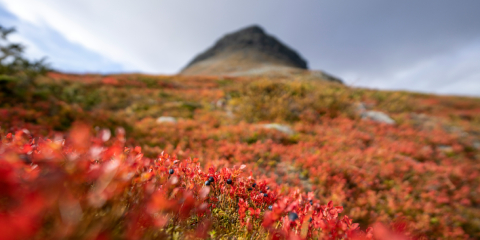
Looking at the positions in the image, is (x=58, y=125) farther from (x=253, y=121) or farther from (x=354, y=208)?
(x=354, y=208)

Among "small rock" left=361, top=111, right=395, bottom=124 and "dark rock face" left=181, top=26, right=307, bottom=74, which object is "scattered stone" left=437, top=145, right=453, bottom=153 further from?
"dark rock face" left=181, top=26, right=307, bottom=74

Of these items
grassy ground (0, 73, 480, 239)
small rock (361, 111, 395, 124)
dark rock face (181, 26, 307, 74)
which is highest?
dark rock face (181, 26, 307, 74)

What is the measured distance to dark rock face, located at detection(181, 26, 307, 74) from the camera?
56.9m

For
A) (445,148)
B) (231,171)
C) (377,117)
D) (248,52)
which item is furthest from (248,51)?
(231,171)

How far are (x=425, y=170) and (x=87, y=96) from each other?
15.9m

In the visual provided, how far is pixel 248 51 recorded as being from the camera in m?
62.8

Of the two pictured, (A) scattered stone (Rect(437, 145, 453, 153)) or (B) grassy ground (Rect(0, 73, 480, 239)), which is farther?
(A) scattered stone (Rect(437, 145, 453, 153))

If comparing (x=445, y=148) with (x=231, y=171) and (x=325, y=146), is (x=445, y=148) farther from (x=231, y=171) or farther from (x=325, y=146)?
(x=231, y=171)

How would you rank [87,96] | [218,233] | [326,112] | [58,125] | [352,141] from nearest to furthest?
1. [218,233]
2. [58,125]
3. [352,141]
4. [326,112]
5. [87,96]

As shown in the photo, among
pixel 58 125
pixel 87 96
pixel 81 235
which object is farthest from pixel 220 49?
pixel 81 235

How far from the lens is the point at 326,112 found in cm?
1004

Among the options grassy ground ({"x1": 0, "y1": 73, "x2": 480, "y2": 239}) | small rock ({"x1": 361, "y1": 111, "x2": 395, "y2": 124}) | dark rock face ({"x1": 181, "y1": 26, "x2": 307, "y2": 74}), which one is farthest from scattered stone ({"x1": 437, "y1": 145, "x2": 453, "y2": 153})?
dark rock face ({"x1": 181, "y1": 26, "x2": 307, "y2": 74})

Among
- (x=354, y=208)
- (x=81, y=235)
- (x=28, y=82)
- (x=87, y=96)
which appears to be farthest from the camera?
(x=87, y=96)

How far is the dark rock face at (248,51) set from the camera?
5694 cm
